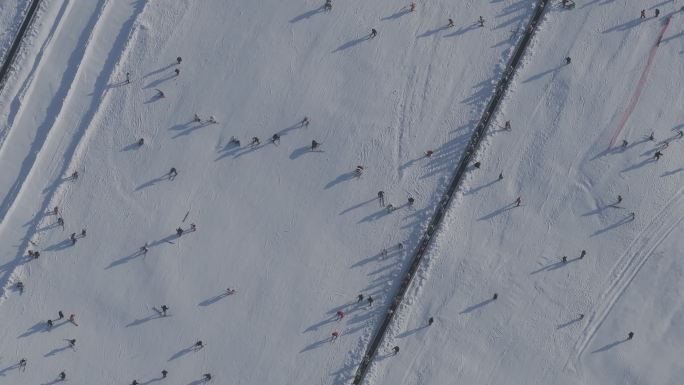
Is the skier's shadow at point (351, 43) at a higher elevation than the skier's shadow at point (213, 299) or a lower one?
higher

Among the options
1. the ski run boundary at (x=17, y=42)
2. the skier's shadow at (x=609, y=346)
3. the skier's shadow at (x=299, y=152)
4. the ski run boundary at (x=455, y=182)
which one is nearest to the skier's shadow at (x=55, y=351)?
the ski run boundary at (x=17, y=42)

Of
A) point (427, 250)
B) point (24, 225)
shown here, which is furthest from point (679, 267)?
point (24, 225)

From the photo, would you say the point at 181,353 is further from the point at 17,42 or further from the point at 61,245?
the point at 17,42

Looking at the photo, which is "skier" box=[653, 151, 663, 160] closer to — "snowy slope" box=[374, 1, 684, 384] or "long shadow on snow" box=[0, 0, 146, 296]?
"snowy slope" box=[374, 1, 684, 384]

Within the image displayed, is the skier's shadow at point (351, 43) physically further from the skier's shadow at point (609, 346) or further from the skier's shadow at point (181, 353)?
the skier's shadow at point (609, 346)

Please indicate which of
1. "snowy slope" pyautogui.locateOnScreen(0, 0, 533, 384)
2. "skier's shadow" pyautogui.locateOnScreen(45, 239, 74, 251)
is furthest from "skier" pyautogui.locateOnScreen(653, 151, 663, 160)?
"skier's shadow" pyautogui.locateOnScreen(45, 239, 74, 251)

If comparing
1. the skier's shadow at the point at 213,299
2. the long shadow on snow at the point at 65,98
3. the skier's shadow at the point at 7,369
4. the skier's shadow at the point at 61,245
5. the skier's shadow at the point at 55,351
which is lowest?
the skier's shadow at the point at 7,369
